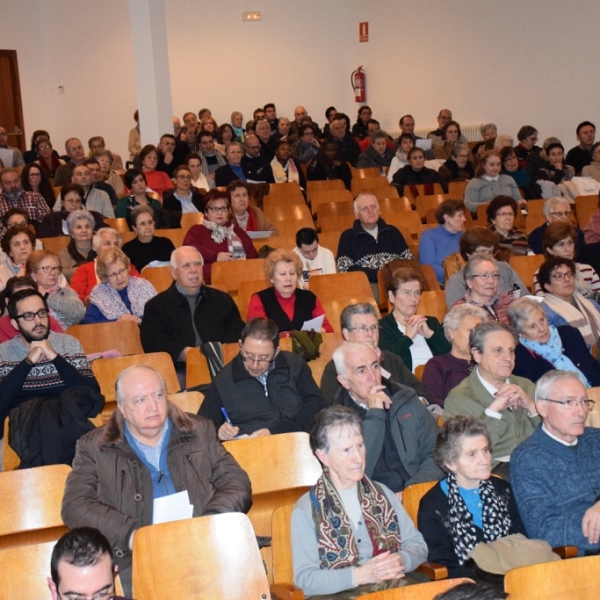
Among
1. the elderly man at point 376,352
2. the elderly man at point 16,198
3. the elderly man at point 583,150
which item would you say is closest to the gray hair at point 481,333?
the elderly man at point 376,352

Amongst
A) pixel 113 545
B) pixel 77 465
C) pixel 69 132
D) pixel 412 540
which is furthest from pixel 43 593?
pixel 69 132

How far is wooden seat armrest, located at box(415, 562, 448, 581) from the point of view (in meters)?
2.79

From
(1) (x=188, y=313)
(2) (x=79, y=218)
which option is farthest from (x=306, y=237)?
(2) (x=79, y=218)

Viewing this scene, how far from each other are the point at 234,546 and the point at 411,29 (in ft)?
38.7

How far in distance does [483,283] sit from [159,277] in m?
2.13

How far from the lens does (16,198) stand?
7816mm

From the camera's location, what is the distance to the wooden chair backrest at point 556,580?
8.01 feet

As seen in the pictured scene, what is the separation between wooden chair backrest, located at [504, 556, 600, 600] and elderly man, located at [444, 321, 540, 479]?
1168mm

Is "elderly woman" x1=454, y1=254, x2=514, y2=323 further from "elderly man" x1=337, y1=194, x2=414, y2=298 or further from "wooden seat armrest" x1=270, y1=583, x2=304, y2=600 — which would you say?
"wooden seat armrest" x1=270, y1=583, x2=304, y2=600

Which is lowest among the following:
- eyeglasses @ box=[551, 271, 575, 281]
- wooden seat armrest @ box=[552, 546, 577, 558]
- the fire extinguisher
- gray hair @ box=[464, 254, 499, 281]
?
wooden seat armrest @ box=[552, 546, 577, 558]

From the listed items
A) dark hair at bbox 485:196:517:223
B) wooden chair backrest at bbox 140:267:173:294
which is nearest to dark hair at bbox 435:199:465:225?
dark hair at bbox 485:196:517:223

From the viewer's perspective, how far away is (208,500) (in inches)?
125

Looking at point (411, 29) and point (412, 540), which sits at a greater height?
point (411, 29)

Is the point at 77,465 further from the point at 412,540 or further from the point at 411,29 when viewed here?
the point at 411,29
